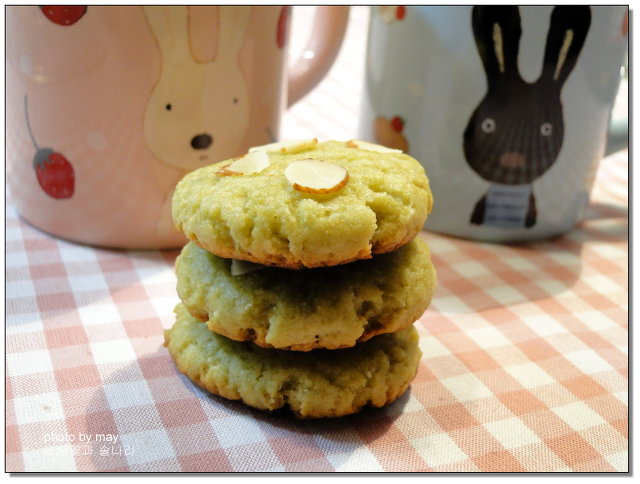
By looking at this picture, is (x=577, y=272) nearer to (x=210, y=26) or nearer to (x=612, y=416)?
(x=612, y=416)

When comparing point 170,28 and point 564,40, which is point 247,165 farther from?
point 564,40

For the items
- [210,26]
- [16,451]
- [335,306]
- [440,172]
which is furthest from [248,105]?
[16,451]

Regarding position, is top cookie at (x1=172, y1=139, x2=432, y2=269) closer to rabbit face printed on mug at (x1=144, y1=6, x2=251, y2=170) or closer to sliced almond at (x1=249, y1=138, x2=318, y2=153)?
sliced almond at (x1=249, y1=138, x2=318, y2=153)

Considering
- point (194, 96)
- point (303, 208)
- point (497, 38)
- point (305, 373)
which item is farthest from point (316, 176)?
point (497, 38)

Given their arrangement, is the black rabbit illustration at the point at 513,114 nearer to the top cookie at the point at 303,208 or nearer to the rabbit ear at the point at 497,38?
the rabbit ear at the point at 497,38

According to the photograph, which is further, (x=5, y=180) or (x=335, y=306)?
(x=5, y=180)

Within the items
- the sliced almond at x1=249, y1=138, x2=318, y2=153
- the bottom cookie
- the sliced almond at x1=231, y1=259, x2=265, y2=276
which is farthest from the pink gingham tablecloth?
the sliced almond at x1=249, y1=138, x2=318, y2=153

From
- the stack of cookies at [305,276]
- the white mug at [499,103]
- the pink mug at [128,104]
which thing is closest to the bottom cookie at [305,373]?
the stack of cookies at [305,276]
